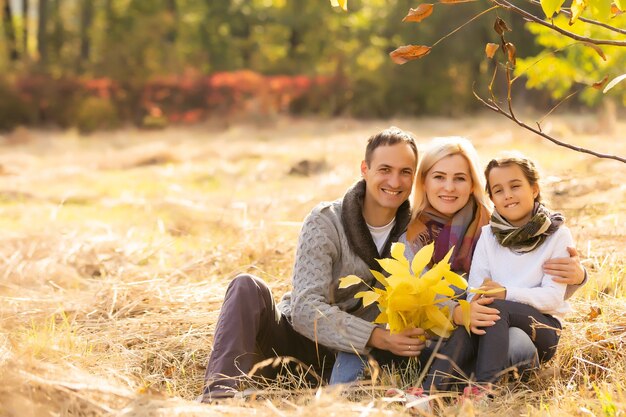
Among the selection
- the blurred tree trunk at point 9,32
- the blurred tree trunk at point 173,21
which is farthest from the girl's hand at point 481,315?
the blurred tree trunk at point 173,21

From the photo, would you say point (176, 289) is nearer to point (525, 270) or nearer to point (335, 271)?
point (335, 271)

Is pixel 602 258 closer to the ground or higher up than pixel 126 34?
closer to the ground

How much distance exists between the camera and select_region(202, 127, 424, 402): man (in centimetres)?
369

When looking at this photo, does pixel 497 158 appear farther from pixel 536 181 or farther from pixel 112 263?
pixel 112 263

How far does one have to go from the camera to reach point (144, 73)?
2453cm

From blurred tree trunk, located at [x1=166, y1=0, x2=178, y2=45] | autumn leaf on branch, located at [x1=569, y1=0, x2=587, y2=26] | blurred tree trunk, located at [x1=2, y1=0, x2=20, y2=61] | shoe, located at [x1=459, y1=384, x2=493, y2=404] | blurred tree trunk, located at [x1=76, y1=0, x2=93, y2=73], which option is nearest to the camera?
autumn leaf on branch, located at [x1=569, y1=0, x2=587, y2=26]

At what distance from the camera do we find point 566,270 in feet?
11.5

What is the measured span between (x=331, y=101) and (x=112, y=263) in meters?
18.8

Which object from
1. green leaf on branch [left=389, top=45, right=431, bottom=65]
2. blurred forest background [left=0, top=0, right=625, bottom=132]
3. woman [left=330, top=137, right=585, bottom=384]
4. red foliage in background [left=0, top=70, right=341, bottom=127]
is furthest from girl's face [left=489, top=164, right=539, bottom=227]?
red foliage in background [left=0, top=70, right=341, bottom=127]

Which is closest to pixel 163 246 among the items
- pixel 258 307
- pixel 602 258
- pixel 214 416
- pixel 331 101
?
pixel 258 307

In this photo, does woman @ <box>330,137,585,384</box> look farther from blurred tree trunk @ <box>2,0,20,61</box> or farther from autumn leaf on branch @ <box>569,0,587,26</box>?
blurred tree trunk @ <box>2,0,20,61</box>

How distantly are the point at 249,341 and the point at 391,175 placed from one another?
0.92m

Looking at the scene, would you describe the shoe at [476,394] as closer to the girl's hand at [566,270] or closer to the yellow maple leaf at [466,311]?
the yellow maple leaf at [466,311]

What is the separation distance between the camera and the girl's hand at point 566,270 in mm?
3482
